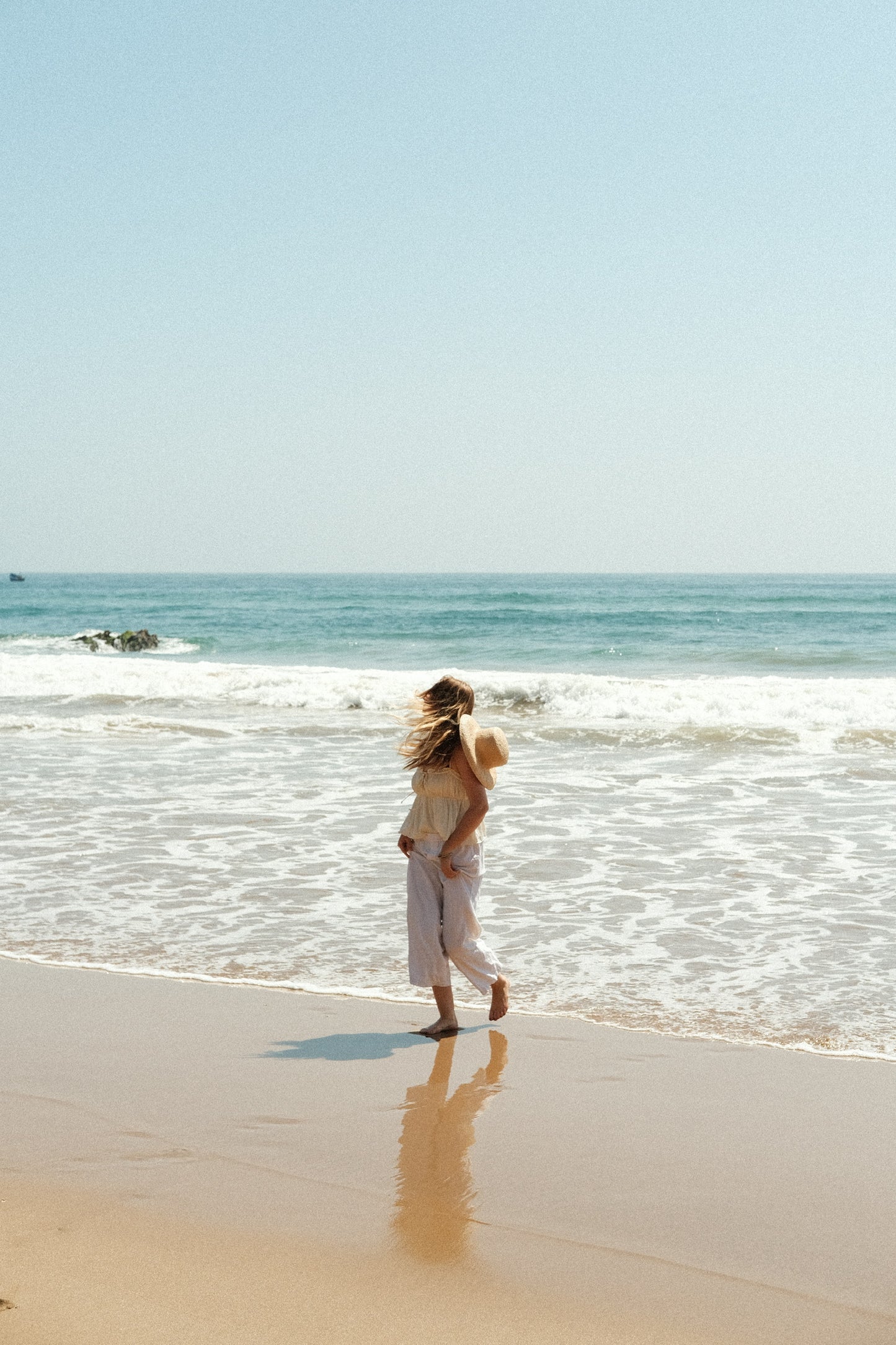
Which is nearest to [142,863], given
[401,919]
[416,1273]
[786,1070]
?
[401,919]

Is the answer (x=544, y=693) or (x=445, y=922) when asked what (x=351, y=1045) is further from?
(x=544, y=693)

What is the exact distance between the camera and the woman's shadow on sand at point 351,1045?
485 cm

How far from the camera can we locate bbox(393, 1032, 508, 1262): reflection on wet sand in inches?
131

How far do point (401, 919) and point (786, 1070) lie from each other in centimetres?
284

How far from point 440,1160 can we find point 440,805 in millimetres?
1735

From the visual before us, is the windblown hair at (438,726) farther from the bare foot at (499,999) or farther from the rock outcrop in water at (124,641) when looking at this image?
the rock outcrop in water at (124,641)

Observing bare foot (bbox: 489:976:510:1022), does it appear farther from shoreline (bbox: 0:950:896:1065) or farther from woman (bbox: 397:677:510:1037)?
shoreline (bbox: 0:950:896:1065)

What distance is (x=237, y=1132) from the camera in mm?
4059

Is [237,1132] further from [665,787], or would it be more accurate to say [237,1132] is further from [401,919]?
[665,787]

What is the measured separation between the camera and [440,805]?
17.3 feet

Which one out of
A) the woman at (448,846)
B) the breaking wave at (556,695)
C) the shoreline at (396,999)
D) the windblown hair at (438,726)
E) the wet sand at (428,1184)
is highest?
the windblown hair at (438,726)

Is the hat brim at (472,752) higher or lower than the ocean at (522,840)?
higher

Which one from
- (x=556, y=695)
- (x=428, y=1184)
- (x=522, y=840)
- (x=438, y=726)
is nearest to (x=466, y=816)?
(x=438, y=726)

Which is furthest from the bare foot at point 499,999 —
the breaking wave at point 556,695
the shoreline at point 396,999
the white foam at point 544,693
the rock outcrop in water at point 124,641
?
the rock outcrop in water at point 124,641
